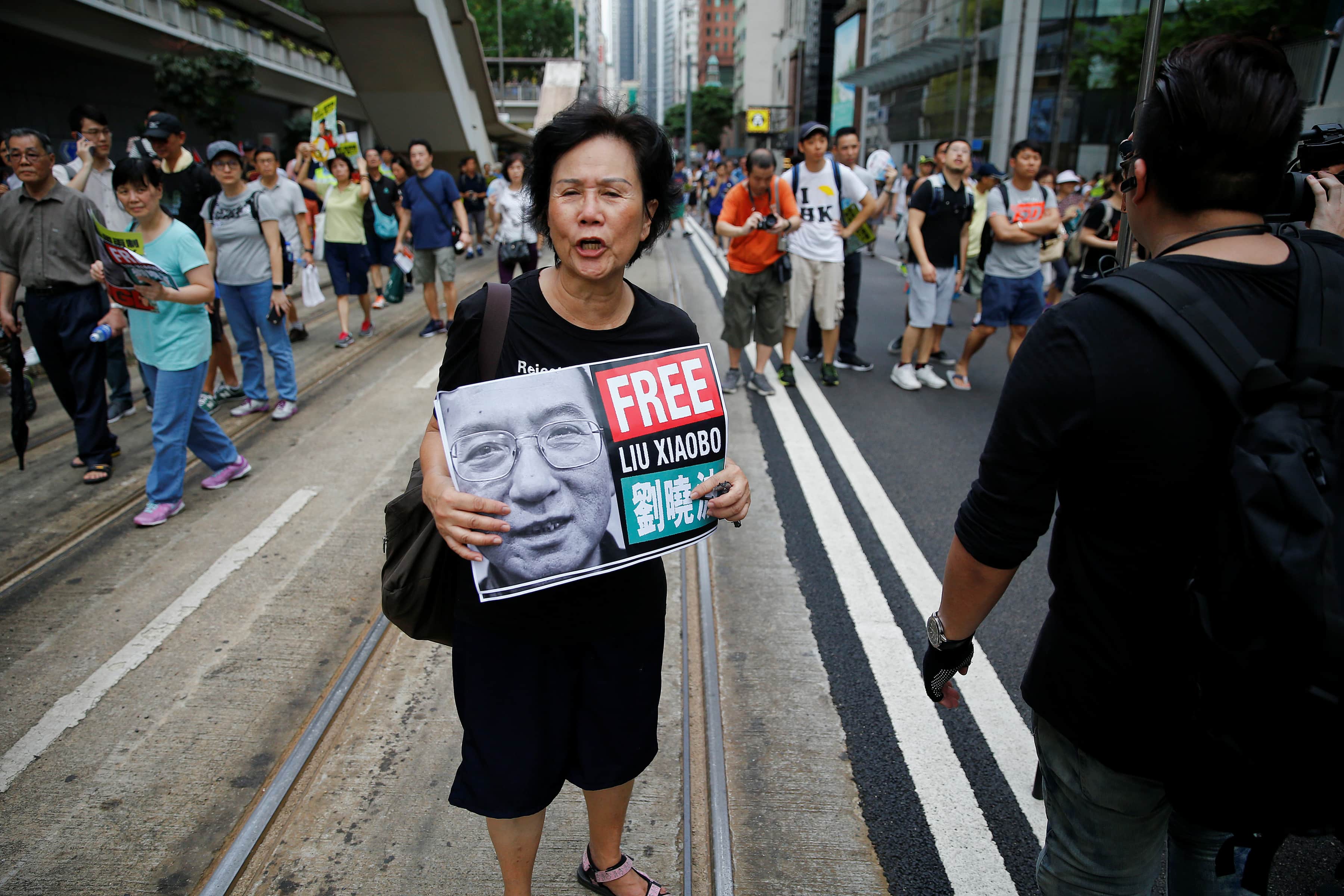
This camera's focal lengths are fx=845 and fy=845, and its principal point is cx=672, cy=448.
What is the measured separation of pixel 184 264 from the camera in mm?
4496

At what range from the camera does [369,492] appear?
201 inches

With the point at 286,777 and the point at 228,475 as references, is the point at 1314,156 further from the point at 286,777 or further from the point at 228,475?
the point at 228,475

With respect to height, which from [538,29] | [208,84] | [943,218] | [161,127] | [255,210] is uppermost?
[538,29]

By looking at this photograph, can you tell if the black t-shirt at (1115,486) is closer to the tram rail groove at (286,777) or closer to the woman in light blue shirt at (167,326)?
the tram rail groove at (286,777)

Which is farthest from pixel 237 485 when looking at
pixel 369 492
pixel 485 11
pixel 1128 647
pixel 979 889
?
pixel 485 11

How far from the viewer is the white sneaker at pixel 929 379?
7.44 meters

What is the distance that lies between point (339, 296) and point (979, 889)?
8.33 m

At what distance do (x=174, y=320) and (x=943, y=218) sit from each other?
5.74 m

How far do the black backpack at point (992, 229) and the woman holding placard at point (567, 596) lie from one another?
18.4 ft

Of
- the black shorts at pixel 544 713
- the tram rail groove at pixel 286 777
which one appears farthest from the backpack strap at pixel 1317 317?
the tram rail groove at pixel 286 777

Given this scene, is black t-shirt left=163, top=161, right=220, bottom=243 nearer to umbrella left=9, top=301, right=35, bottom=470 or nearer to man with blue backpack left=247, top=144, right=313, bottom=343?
man with blue backpack left=247, top=144, right=313, bottom=343

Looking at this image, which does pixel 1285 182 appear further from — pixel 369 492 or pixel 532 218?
pixel 369 492

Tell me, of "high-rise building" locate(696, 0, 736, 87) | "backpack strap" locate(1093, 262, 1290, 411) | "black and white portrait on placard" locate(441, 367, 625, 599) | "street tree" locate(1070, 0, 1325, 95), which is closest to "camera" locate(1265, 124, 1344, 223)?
"backpack strap" locate(1093, 262, 1290, 411)

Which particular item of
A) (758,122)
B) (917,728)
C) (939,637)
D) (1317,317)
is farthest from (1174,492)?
(758,122)
